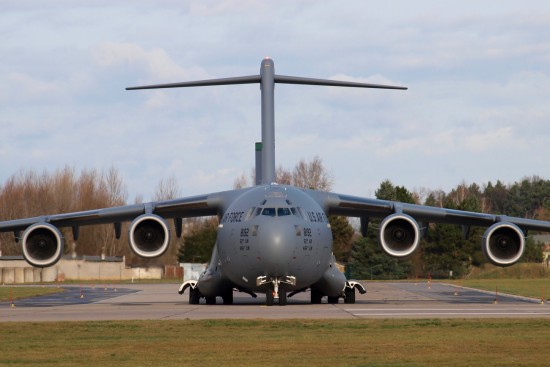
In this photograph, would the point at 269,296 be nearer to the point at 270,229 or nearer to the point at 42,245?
the point at 270,229

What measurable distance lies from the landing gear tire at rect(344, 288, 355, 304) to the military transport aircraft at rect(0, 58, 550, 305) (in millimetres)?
33

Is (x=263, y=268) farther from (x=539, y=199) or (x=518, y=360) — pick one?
(x=539, y=199)

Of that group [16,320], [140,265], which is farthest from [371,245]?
[16,320]

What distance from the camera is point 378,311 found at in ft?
80.1

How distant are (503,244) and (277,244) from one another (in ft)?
21.8

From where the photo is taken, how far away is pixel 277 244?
2512 centimetres

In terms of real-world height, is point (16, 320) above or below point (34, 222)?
below

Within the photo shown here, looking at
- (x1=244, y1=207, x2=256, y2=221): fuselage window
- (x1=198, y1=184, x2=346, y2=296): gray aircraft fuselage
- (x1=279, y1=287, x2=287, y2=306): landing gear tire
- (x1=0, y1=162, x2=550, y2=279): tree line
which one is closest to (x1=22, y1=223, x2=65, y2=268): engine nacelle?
(x1=198, y1=184, x2=346, y2=296): gray aircraft fuselage

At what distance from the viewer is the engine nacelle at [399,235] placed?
27.7 metres

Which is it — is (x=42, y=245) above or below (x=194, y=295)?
above

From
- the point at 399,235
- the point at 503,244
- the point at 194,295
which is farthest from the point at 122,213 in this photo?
the point at 503,244

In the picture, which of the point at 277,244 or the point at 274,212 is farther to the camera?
the point at 274,212

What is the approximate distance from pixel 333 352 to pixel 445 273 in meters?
62.1

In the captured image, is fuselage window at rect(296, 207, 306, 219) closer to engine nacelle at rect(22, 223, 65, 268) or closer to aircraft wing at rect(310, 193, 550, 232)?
aircraft wing at rect(310, 193, 550, 232)
